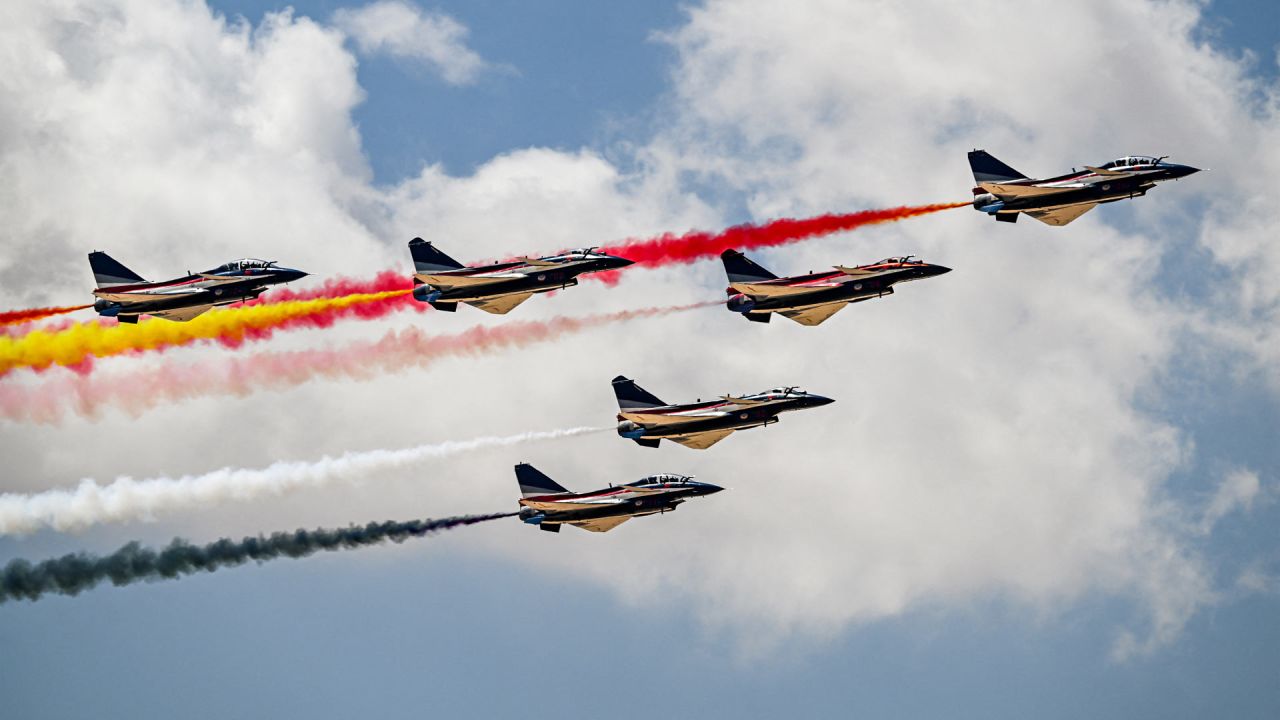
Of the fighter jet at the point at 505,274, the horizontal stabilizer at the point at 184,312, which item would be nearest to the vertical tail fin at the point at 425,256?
the fighter jet at the point at 505,274

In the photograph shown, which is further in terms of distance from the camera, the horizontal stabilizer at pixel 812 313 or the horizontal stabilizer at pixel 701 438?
the horizontal stabilizer at pixel 701 438

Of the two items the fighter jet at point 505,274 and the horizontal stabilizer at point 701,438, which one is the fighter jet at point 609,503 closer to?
the horizontal stabilizer at point 701,438

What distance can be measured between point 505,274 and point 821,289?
2061 cm

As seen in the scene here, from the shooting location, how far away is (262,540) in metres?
150

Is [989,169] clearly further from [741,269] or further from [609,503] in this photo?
[609,503]

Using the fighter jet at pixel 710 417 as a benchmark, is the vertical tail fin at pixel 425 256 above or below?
above

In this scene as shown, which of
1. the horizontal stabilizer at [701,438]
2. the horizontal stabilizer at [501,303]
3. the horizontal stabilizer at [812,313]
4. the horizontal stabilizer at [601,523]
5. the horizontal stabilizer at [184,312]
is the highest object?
the horizontal stabilizer at [184,312]

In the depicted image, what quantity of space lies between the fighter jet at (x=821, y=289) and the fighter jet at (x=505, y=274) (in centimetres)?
890

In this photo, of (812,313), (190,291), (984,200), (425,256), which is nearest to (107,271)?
(190,291)

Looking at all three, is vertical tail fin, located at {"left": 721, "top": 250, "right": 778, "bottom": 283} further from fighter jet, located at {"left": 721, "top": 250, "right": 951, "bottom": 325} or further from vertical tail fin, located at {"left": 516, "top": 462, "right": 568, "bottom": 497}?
vertical tail fin, located at {"left": 516, "top": 462, "right": 568, "bottom": 497}

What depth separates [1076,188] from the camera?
147 m

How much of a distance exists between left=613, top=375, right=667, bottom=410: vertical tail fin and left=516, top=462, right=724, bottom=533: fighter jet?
5.01 metres

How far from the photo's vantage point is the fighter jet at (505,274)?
478 feet

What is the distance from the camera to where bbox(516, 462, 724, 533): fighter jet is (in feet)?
503
